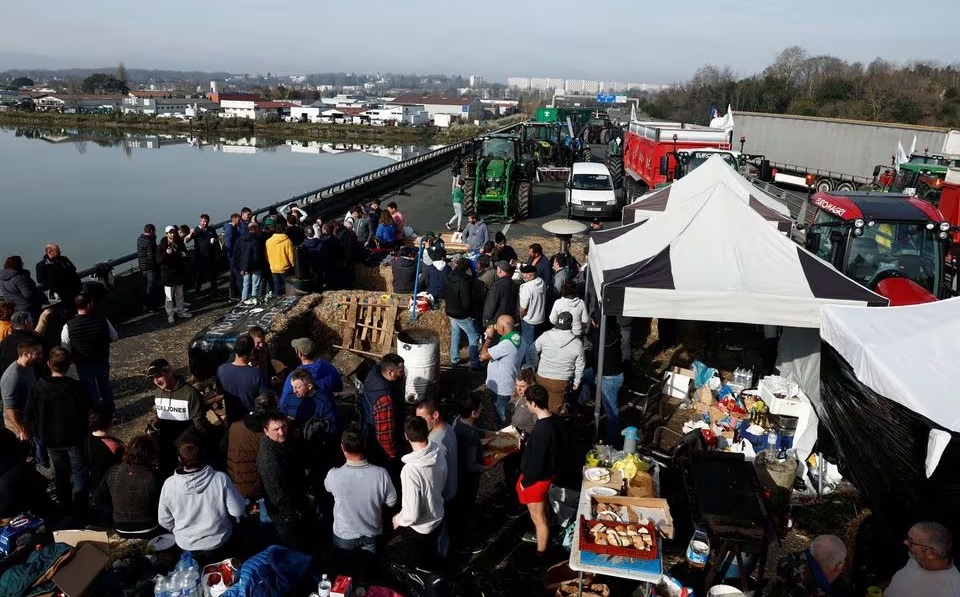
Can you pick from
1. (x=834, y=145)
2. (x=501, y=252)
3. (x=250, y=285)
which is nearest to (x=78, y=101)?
(x=834, y=145)

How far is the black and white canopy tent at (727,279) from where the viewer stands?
21.1 feet

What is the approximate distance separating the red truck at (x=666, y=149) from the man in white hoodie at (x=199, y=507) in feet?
54.5

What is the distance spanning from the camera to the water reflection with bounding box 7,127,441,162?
203ft

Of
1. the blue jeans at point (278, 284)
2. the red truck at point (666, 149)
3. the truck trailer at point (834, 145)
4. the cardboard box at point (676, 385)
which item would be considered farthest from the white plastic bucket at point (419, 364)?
the truck trailer at point (834, 145)

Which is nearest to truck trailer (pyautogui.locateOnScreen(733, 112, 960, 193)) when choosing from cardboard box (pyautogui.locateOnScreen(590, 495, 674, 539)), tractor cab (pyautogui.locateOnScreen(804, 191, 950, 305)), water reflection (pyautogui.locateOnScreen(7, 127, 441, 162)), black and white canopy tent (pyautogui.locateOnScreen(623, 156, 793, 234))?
black and white canopy tent (pyautogui.locateOnScreen(623, 156, 793, 234))

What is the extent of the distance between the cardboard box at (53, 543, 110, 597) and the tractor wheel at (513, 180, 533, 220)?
16805 millimetres

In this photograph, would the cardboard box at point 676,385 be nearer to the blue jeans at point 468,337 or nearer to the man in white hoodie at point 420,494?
the blue jeans at point 468,337

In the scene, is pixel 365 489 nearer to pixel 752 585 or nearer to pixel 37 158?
pixel 752 585

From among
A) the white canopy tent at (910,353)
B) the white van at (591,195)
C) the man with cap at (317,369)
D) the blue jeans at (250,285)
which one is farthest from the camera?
the white van at (591,195)

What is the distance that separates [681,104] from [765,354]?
74116 millimetres

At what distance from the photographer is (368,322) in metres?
9.51

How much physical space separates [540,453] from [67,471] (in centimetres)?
405

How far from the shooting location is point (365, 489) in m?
4.21

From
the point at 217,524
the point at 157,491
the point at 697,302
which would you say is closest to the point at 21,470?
the point at 157,491
